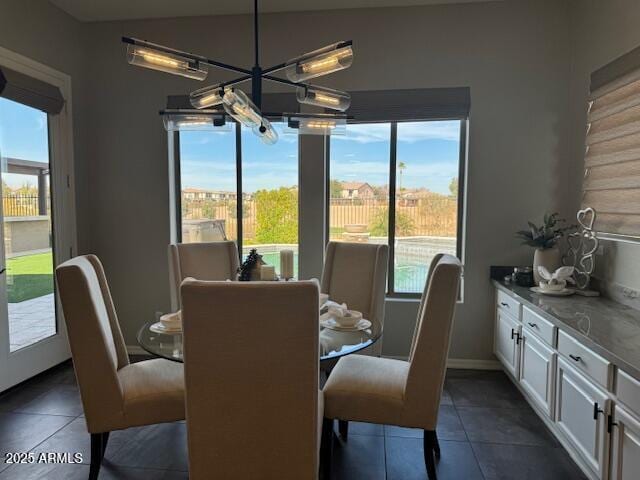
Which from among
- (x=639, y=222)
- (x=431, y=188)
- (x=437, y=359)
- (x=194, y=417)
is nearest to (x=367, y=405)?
(x=437, y=359)

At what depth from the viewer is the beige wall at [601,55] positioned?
2.41 meters

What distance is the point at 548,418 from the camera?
2.32m

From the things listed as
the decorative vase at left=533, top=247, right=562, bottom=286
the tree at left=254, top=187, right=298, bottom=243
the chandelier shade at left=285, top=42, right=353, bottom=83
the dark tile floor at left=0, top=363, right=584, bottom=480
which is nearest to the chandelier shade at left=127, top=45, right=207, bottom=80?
the chandelier shade at left=285, top=42, right=353, bottom=83

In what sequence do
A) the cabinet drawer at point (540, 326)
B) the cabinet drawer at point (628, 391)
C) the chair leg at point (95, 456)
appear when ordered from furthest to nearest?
the cabinet drawer at point (540, 326) → the chair leg at point (95, 456) → the cabinet drawer at point (628, 391)

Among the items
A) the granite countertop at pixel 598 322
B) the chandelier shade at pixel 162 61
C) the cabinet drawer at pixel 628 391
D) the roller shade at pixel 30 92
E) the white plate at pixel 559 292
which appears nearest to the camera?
the cabinet drawer at pixel 628 391

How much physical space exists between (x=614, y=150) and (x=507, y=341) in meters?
1.47

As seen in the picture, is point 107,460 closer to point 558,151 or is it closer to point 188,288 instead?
point 188,288

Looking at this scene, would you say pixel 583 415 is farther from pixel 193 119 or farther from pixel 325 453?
pixel 193 119

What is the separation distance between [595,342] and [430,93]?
2.27 m

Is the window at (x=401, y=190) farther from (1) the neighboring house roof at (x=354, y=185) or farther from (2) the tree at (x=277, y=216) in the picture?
(2) the tree at (x=277, y=216)

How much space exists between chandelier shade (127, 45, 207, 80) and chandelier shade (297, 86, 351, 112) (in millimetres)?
503

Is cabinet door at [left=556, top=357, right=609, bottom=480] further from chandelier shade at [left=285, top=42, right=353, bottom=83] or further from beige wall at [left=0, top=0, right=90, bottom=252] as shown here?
beige wall at [left=0, top=0, right=90, bottom=252]

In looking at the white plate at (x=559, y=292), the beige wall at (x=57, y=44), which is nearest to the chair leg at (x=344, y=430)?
the white plate at (x=559, y=292)

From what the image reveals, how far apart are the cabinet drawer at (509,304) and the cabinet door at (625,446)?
1.13 metres
